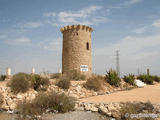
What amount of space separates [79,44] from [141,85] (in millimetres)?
7370

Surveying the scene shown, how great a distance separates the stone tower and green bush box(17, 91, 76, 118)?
8.47m

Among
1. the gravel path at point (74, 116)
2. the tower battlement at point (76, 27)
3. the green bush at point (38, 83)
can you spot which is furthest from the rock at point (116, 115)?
the tower battlement at point (76, 27)

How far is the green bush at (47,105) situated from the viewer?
205 inches

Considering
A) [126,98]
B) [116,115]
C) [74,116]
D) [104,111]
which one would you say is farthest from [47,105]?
[126,98]

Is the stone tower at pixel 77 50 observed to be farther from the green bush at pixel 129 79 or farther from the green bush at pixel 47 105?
the green bush at pixel 47 105

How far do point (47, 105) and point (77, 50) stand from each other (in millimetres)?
9239

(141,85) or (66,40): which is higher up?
(66,40)

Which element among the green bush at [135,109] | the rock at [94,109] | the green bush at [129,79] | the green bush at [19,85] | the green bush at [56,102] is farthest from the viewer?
the green bush at [129,79]

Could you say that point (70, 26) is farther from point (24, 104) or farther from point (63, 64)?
point (24, 104)

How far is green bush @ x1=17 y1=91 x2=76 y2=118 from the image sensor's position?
521cm

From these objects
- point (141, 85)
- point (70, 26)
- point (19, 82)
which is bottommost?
point (141, 85)

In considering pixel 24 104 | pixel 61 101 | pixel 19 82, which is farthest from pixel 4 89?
pixel 61 101

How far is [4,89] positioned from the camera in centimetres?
845

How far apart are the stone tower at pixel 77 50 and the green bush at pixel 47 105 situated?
8475 millimetres
